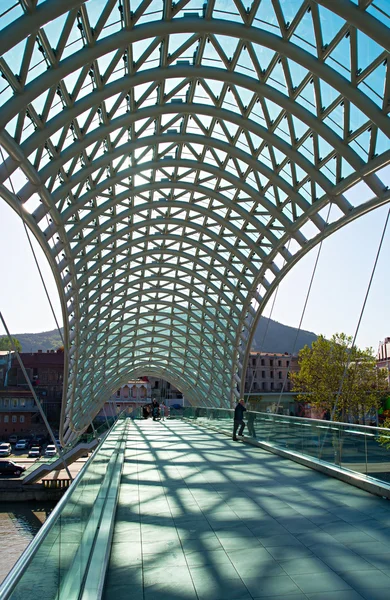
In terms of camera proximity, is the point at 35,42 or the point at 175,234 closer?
the point at 35,42

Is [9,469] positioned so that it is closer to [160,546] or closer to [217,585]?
[160,546]

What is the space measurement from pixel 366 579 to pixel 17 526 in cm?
4264

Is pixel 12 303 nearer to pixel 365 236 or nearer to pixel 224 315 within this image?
pixel 365 236

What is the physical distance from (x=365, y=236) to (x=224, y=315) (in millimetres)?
27922

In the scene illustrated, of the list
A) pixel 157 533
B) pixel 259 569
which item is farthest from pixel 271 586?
pixel 157 533

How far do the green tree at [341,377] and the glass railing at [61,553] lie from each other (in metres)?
44.4

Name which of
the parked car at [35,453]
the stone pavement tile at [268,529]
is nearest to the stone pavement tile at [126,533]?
the stone pavement tile at [268,529]

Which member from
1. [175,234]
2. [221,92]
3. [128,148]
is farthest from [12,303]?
[175,234]

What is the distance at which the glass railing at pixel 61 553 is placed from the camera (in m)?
3.39

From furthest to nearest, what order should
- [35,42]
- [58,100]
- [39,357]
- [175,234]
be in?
1. [39,357]
2. [175,234]
3. [58,100]
4. [35,42]

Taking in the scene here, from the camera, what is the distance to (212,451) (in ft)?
61.9

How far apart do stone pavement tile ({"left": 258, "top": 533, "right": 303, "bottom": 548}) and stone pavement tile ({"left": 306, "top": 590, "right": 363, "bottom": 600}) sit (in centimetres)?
181

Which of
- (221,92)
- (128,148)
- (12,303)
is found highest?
(221,92)

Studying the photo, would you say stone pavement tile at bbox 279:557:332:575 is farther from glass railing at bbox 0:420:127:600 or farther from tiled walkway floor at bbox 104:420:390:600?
glass railing at bbox 0:420:127:600
